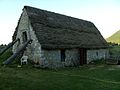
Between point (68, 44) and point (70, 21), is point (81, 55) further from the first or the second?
point (70, 21)

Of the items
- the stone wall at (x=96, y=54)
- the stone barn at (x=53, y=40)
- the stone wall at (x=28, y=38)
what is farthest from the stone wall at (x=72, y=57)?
the stone wall at (x=28, y=38)

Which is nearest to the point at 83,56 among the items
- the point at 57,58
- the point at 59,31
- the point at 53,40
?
the point at 59,31

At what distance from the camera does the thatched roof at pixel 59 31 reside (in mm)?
24656

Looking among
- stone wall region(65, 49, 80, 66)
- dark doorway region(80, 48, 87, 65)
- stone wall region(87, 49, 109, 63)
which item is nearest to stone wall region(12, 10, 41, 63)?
stone wall region(65, 49, 80, 66)

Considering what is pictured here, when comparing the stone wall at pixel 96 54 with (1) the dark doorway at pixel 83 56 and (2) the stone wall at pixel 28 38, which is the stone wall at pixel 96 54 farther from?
(2) the stone wall at pixel 28 38

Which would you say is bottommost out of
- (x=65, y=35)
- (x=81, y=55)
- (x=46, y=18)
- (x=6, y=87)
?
(x=6, y=87)

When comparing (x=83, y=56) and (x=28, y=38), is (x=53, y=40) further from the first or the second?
(x=83, y=56)

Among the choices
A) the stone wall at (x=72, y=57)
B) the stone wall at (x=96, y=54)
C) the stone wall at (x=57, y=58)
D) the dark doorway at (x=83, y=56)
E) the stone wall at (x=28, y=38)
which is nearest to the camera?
the stone wall at (x=57, y=58)

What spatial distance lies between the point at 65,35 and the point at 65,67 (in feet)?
16.7

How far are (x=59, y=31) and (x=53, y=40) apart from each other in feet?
11.1

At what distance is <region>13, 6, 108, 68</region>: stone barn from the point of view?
2389cm

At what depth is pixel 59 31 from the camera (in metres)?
28.3

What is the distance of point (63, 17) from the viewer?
33438 millimetres

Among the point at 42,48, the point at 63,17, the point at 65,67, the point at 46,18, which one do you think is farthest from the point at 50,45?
the point at 63,17
